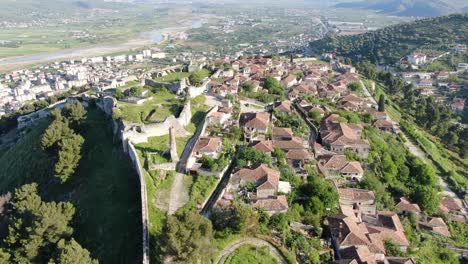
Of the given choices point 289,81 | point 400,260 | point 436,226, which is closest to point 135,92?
point 289,81

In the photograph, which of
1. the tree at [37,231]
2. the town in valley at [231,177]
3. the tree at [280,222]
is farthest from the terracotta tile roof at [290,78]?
the tree at [37,231]

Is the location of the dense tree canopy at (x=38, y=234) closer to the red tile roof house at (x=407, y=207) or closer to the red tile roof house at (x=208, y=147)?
the red tile roof house at (x=208, y=147)

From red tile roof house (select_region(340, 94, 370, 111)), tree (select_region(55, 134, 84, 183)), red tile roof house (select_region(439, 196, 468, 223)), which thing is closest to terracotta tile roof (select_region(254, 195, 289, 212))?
tree (select_region(55, 134, 84, 183))

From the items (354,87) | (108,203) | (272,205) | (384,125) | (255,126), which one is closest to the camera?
(272,205)

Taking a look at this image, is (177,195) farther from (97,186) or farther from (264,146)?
(264,146)

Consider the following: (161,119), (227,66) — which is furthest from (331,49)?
(161,119)

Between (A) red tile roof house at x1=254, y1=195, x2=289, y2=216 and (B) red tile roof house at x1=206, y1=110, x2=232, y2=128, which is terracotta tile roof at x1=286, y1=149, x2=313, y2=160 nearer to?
(B) red tile roof house at x1=206, y1=110, x2=232, y2=128
